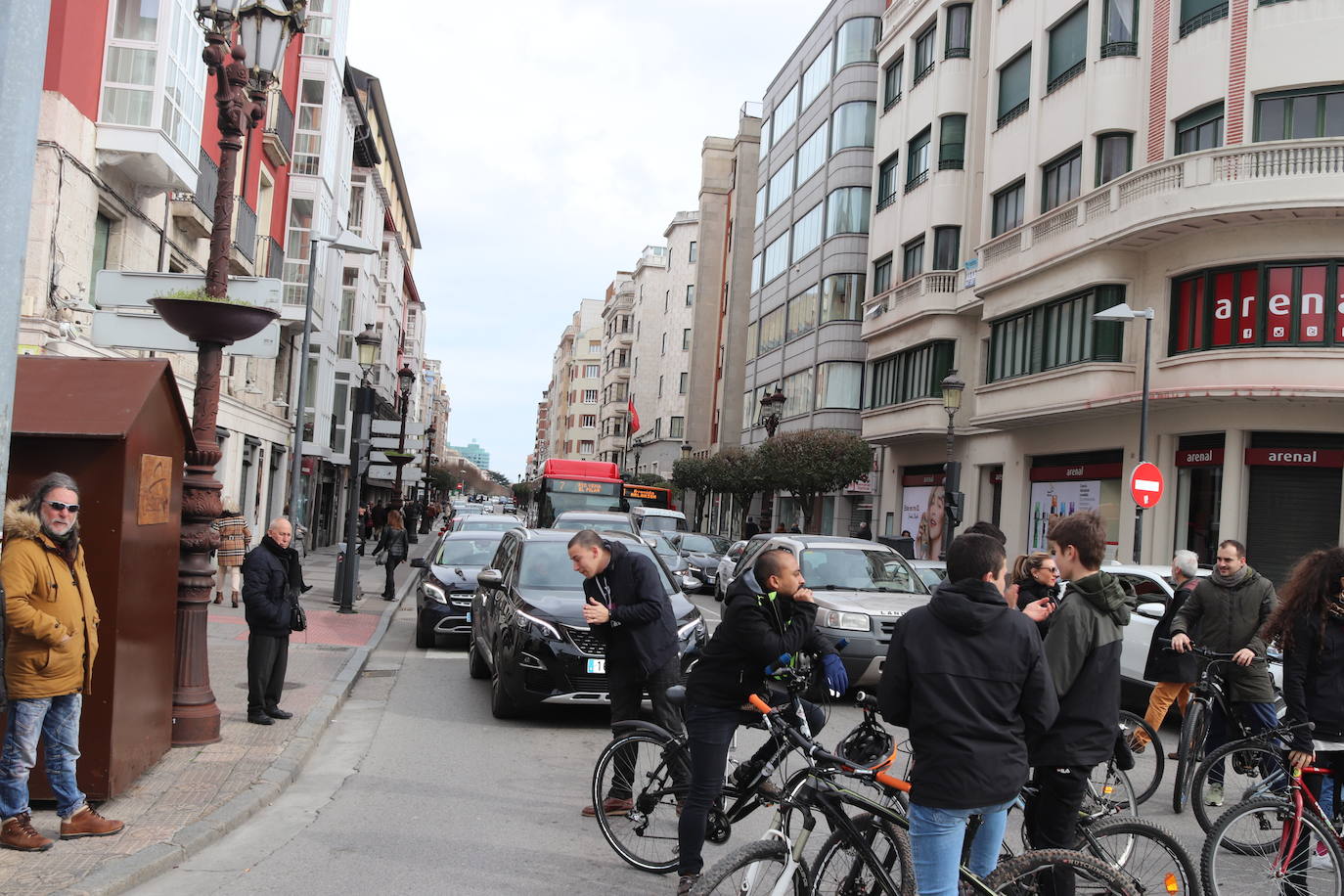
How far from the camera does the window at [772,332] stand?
50000 mm

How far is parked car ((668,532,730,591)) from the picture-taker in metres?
29.0

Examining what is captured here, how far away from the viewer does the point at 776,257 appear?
52.1 m

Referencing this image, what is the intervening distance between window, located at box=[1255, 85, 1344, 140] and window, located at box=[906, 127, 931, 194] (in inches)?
555

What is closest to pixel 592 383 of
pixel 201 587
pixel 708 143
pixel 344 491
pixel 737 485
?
pixel 708 143

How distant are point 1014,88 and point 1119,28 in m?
4.65

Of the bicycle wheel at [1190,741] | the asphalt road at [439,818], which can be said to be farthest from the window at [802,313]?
the bicycle wheel at [1190,741]

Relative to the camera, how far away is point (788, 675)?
523 centimetres

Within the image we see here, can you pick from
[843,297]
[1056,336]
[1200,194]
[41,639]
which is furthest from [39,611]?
[843,297]

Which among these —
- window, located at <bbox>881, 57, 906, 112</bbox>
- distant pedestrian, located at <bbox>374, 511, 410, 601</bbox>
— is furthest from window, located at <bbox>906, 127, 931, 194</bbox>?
distant pedestrian, located at <bbox>374, 511, 410, 601</bbox>

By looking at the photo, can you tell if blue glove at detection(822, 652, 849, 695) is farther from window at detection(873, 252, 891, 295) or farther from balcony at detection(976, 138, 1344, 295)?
window at detection(873, 252, 891, 295)

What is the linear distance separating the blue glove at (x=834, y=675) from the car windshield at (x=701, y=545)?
→ 2572 cm

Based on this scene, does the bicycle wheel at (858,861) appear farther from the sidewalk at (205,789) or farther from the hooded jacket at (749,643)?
the sidewalk at (205,789)

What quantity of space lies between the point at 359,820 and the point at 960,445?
28379 millimetres

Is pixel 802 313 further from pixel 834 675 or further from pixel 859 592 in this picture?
pixel 834 675
